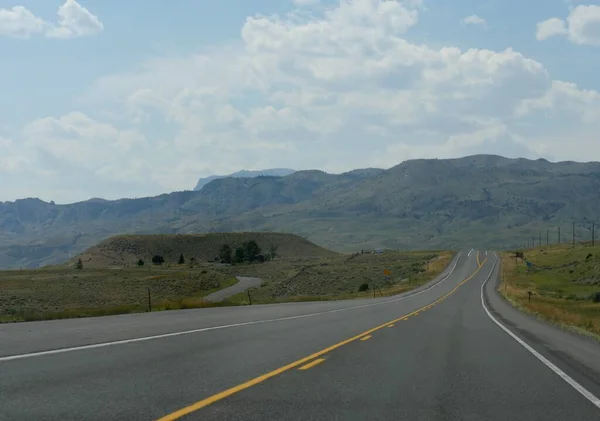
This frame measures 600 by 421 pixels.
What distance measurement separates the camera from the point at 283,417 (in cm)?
742

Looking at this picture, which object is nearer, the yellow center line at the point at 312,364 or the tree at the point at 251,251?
the yellow center line at the point at 312,364

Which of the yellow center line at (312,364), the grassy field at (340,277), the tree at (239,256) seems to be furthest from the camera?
the tree at (239,256)

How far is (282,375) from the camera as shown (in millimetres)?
10406

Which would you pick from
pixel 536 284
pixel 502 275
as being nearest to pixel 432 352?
pixel 536 284

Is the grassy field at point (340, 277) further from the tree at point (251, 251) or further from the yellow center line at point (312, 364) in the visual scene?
the yellow center line at point (312, 364)

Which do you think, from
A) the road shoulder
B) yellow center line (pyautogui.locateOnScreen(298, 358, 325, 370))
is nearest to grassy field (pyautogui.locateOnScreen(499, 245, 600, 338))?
the road shoulder

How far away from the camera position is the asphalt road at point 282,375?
7809mm

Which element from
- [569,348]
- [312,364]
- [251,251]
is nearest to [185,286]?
[569,348]

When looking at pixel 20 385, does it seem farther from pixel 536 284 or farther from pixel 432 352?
pixel 536 284

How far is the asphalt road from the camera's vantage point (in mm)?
7809

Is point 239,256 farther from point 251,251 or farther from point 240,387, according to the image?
point 240,387

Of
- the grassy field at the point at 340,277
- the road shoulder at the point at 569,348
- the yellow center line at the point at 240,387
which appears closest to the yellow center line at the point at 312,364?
the yellow center line at the point at 240,387

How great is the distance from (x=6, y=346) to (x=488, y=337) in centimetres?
1309

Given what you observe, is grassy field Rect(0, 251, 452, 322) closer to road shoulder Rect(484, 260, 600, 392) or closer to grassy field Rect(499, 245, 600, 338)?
grassy field Rect(499, 245, 600, 338)
